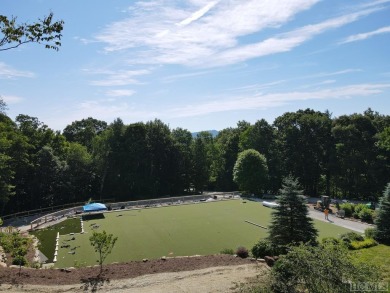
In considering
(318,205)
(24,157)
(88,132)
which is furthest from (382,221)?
(88,132)

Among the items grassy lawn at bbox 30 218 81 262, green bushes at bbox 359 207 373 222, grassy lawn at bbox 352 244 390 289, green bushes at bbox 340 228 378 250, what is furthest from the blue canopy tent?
green bushes at bbox 359 207 373 222

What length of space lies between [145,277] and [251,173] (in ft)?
92.6

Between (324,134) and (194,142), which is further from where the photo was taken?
(194,142)

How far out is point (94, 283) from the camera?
1281 centimetres

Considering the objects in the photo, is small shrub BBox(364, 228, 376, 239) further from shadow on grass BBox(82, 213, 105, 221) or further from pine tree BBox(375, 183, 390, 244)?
shadow on grass BBox(82, 213, 105, 221)

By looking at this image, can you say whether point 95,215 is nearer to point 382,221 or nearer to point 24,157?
point 24,157

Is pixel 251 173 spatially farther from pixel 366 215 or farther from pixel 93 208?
pixel 93 208

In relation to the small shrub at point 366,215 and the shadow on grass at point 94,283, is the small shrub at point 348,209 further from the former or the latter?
the shadow on grass at point 94,283

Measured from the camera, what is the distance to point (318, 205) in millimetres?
31844

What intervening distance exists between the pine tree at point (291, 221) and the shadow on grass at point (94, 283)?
8359mm

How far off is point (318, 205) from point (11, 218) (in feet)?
94.1

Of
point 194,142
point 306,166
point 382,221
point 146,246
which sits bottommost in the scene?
point 146,246

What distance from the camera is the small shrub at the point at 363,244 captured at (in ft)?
59.0

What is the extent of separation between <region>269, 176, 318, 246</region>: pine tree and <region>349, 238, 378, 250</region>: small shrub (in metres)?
2.81
